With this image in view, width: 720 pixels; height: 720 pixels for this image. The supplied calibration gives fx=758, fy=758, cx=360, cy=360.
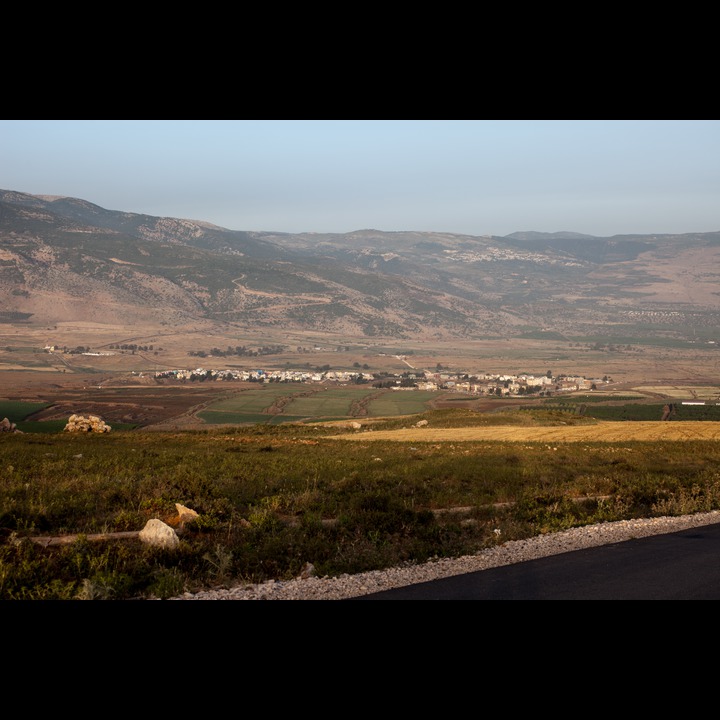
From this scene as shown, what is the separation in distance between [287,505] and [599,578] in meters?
6.49

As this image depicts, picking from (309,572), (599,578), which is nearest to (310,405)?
(309,572)

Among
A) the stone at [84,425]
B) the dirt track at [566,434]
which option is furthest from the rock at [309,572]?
the stone at [84,425]

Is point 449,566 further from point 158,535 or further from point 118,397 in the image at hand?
point 118,397

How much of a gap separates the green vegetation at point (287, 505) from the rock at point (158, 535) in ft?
0.52

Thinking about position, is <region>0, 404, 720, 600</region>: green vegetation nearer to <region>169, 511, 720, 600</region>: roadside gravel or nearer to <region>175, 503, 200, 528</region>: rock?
<region>175, 503, 200, 528</region>: rock

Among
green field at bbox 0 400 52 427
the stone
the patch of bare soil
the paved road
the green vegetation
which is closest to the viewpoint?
the paved road

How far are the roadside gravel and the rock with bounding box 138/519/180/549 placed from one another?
186 centimetres

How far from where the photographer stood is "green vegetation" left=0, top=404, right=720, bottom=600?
9711 mm

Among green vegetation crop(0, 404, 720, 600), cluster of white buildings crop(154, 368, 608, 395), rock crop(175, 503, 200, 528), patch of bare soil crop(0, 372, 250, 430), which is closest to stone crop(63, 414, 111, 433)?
patch of bare soil crop(0, 372, 250, 430)

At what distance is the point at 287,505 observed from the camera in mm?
13969

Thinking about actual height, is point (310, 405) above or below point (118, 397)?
below
